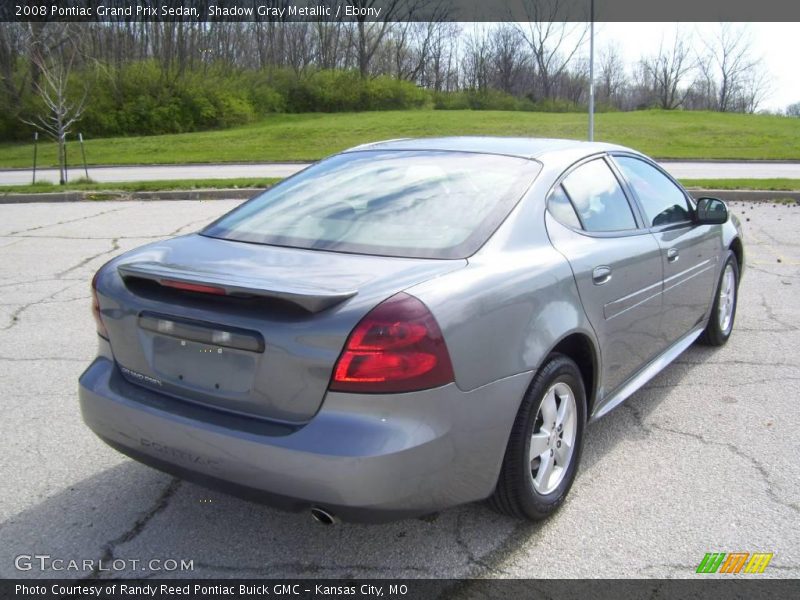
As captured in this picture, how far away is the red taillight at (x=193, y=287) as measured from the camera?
7.63 feet

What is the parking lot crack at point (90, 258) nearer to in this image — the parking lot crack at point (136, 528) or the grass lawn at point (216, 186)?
the parking lot crack at point (136, 528)

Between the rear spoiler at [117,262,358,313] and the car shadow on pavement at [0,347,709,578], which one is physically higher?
the rear spoiler at [117,262,358,313]

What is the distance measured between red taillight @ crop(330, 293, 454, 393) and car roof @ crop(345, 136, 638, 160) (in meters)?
1.45

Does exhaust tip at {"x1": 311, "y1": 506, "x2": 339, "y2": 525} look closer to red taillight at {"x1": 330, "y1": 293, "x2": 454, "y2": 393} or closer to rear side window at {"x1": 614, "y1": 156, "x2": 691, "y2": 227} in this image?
red taillight at {"x1": 330, "y1": 293, "x2": 454, "y2": 393}

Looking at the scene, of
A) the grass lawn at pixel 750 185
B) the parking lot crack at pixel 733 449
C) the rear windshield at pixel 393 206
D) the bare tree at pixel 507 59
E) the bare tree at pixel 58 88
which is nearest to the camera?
the rear windshield at pixel 393 206

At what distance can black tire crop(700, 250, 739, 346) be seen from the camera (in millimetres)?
4824

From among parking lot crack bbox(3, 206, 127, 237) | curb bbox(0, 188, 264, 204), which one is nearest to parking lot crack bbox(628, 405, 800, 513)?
parking lot crack bbox(3, 206, 127, 237)

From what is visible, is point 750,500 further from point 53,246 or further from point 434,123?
point 434,123

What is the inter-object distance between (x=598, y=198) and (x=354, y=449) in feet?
6.58

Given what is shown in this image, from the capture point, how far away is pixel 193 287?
2379mm

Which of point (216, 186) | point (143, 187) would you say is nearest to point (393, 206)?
point (216, 186)

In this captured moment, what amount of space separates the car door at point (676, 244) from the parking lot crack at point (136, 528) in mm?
2629

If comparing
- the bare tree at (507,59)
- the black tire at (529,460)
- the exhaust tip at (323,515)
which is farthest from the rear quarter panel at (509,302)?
the bare tree at (507,59)

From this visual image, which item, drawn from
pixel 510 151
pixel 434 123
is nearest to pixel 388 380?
pixel 510 151
